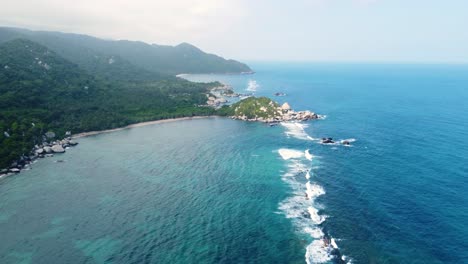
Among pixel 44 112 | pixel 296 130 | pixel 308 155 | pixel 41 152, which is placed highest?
pixel 44 112

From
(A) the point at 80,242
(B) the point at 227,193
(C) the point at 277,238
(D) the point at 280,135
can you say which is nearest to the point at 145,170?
(B) the point at 227,193

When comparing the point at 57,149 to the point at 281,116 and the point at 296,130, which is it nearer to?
the point at 296,130

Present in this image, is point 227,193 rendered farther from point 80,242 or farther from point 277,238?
point 80,242

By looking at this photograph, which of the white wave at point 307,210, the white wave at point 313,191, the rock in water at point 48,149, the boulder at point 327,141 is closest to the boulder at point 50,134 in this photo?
the rock in water at point 48,149

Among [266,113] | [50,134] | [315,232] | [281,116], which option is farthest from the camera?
[281,116]

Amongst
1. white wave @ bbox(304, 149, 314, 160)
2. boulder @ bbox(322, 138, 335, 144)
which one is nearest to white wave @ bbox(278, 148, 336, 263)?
white wave @ bbox(304, 149, 314, 160)

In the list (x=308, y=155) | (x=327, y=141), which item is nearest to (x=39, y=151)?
(x=308, y=155)

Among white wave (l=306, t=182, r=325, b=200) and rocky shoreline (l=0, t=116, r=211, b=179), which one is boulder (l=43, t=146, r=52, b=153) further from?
white wave (l=306, t=182, r=325, b=200)
